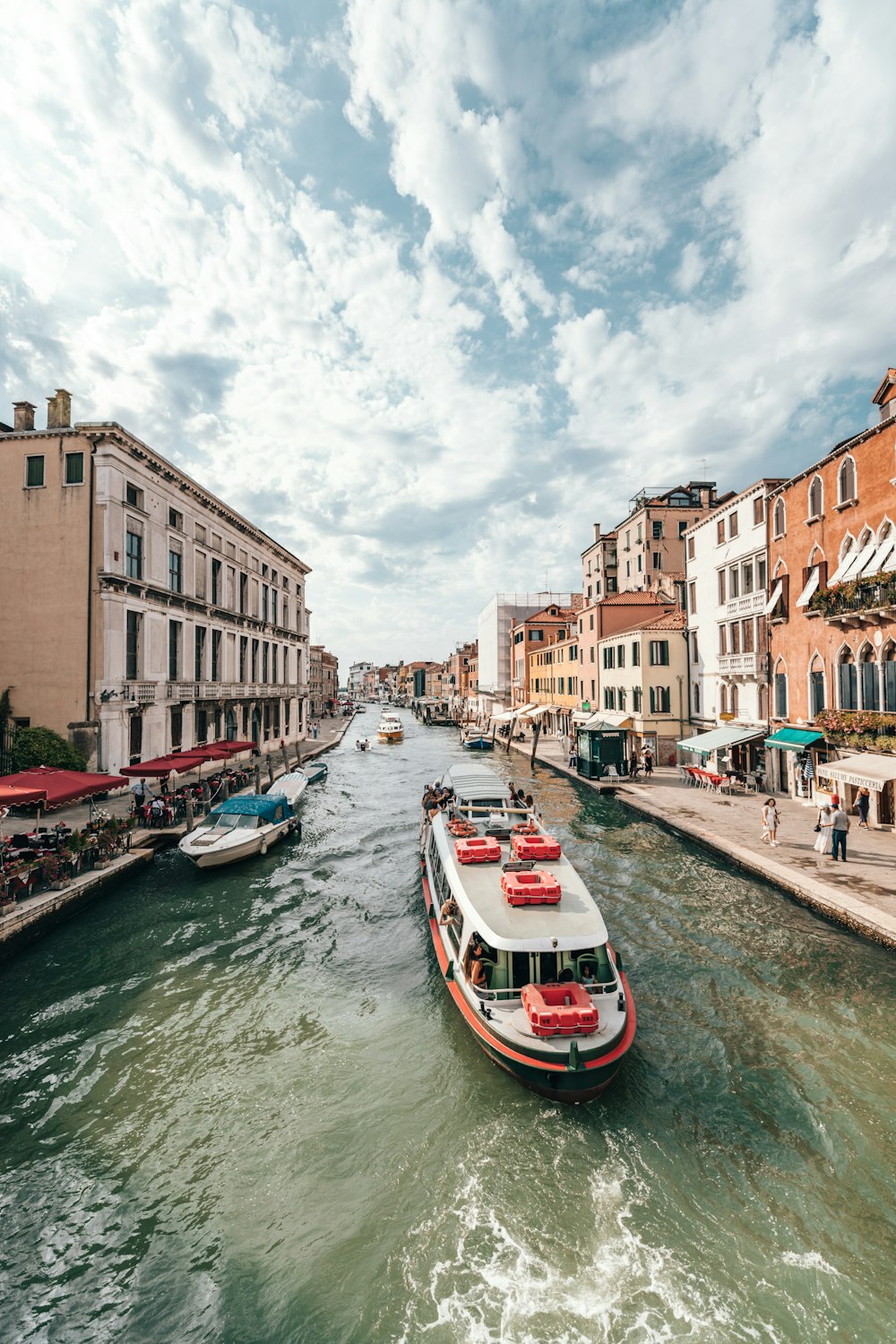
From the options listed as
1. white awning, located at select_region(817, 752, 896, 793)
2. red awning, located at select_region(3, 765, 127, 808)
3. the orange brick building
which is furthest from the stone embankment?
the orange brick building

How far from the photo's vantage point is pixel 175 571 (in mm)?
34281

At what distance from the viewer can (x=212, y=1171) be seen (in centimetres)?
762

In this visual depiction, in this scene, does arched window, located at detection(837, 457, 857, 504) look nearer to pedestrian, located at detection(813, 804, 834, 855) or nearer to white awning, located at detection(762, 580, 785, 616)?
white awning, located at detection(762, 580, 785, 616)

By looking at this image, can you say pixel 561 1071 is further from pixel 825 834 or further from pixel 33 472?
pixel 33 472

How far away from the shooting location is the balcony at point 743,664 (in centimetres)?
2722

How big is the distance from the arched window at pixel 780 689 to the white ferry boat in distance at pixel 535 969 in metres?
17.8

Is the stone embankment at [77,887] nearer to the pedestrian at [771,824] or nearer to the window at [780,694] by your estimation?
the pedestrian at [771,824]

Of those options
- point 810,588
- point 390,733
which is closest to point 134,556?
point 810,588

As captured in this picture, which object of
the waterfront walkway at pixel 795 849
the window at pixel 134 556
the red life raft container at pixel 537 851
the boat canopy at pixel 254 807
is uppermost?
the window at pixel 134 556

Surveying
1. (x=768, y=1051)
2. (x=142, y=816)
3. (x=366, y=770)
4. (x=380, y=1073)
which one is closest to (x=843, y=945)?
(x=768, y=1051)

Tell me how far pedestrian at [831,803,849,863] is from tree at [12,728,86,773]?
27.5m

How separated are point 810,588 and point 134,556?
30173 millimetres

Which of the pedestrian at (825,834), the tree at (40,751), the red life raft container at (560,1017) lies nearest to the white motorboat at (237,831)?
the tree at (40,751)

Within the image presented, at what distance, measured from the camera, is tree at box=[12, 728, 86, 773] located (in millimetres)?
24672
